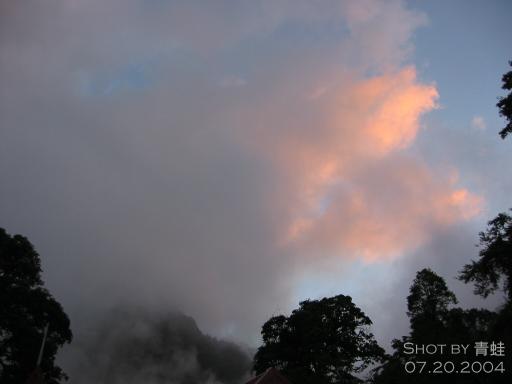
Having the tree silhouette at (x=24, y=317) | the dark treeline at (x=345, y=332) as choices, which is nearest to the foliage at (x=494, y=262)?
the dark treeline at (x=345, y=332)

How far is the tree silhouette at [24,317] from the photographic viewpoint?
30922 millimetres

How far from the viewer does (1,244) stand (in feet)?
110

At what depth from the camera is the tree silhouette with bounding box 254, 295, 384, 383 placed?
181 ft

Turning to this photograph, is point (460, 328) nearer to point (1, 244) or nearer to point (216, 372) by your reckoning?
point (1, 244)

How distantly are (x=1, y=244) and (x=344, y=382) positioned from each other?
136 feet

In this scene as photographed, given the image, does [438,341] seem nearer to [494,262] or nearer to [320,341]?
[494,262]

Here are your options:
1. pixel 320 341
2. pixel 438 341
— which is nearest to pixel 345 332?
pixel 320 341

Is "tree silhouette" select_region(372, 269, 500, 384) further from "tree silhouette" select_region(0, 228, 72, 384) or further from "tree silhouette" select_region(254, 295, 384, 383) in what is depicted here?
"tree silhouette" select_region(0, 228, 72, 384)

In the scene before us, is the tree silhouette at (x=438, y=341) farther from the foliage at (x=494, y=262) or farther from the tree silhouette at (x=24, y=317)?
the tree silhouette at (x=24, y=317)

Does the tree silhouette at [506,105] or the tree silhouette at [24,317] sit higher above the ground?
the tree silhouette at [506,105]

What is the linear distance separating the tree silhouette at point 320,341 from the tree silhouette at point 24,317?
1298 inches

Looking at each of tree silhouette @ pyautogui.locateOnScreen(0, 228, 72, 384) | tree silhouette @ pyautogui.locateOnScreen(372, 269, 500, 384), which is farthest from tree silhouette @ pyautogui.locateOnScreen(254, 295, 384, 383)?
tree silhouette @ pyautogui.locateOnScreen(0, 228, 72, 384)

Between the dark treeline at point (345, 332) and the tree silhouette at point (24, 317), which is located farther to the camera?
the tree silhouette at point (24, 317)

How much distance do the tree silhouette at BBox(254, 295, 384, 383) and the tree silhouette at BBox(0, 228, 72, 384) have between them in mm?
32970
